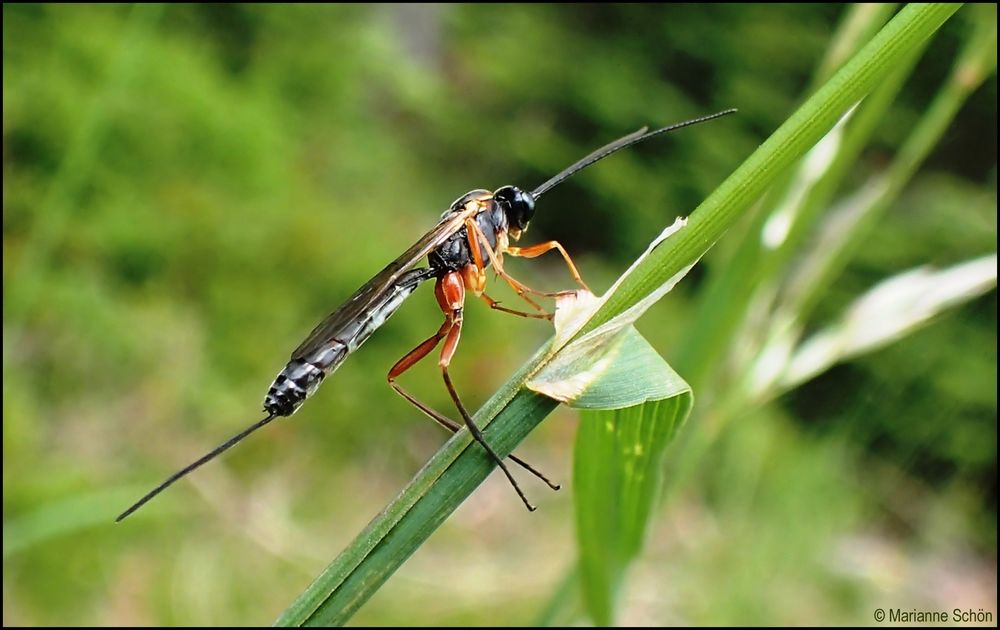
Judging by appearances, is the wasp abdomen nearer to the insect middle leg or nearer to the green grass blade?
the insect middle leg

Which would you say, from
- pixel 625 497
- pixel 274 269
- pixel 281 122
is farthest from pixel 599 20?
pixel 625 497

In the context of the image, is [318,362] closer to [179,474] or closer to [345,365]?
[179,474]

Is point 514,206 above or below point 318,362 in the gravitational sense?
below

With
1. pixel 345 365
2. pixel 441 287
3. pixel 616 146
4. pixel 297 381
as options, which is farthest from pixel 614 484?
pixel 345 365

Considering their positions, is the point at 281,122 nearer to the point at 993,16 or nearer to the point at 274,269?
the point at 274,269

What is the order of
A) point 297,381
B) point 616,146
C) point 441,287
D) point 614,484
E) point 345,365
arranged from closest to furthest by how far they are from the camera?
point 614,484 < point 616,146 < point 297,381 < point 441,287 < point 345,365

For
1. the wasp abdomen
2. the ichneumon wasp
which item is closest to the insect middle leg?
the ichneumon wasp

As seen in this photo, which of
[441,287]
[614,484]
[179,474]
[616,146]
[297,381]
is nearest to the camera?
[179,474]

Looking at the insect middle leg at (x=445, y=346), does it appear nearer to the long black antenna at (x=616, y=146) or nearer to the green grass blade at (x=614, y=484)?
the green grass blade at (x=614, y=484)
